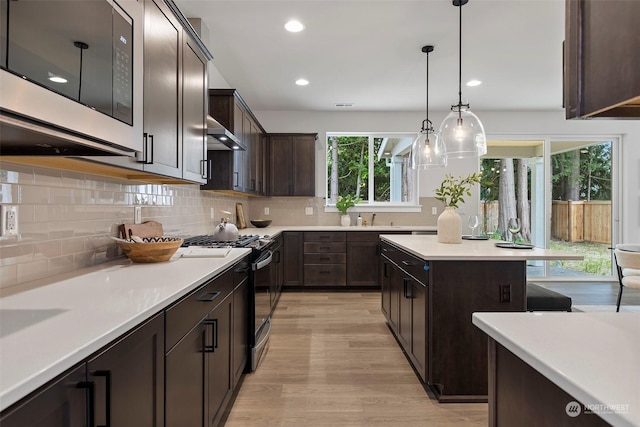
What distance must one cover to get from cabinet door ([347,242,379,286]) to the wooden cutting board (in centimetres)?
300

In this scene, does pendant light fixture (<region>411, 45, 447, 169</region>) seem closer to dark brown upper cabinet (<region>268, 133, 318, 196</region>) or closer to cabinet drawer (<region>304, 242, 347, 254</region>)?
cabinet drawer (<region>304, 242, 347, 254</region>)

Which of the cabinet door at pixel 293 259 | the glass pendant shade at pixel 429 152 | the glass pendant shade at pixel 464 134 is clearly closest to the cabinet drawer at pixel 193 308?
the glass pendant shade at pixel 464 134

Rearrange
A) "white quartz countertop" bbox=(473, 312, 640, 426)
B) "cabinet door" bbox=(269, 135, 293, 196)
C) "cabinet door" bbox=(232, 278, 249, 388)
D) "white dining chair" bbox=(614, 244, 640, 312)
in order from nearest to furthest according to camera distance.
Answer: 1. "white quartz countertop" bbox=(473, 312, 640, 426)
2. "cabinet door" bbox=(232, 278, 249, 388)
3. "white dining chair" bbox=(614, 244, 640, 312)
4. "cabinet door" bbox=(269, 135, 293, 196)

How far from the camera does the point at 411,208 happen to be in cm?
540


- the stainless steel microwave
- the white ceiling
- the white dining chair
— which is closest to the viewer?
the stainless steel microwave

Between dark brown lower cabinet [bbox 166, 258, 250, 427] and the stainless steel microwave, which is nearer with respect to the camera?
the stainless steel microwave

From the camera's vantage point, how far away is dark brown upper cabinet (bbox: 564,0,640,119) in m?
0.52

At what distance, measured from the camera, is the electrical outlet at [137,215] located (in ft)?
6.78

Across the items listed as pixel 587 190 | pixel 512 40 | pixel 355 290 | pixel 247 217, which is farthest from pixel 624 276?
pixel 247 217

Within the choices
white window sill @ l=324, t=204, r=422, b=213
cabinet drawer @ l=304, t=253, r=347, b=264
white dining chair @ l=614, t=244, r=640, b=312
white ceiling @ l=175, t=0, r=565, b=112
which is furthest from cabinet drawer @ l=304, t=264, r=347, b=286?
white dining chair @ l=614, t=244, r=640, b=312

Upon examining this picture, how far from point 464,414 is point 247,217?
12.9 ft

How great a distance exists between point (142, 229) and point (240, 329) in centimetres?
86

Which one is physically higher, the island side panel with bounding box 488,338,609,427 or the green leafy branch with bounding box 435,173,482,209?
the green leafy branch with bounding box 435,173,482,209

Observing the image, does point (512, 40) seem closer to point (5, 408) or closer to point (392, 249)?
point (392, 249)
